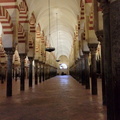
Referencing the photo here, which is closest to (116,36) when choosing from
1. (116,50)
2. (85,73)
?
(116,50)

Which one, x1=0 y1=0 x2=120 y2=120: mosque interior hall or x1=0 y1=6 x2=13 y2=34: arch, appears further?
x1=0 y1=6 x2=13 y2=34: arch

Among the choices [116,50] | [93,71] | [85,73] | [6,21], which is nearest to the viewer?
[116,50]

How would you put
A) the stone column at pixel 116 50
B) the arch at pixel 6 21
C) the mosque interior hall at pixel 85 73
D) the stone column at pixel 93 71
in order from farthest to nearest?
the arch at pixel 6 21 → the stone column at pixel 93 71 → the mosque interior hall at pixel 85 73 → the stone column at pixel 116 50

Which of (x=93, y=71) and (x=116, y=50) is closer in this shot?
(x=116, y=50)

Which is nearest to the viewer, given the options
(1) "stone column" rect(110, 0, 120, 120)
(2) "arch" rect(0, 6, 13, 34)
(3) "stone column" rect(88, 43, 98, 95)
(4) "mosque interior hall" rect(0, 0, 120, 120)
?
(1) "stone column" rect(110, 0, 120, 120)

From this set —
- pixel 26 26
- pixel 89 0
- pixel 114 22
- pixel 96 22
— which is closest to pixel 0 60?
pixel 26 26

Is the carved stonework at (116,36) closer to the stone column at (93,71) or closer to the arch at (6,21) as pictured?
the stone column at (93,71)

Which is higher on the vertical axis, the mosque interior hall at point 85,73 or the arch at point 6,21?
the arch at point 6,21

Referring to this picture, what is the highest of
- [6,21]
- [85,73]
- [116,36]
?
[6,21]

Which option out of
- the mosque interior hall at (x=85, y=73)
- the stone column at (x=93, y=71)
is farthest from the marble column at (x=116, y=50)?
the stone column at (x=93, y=71)

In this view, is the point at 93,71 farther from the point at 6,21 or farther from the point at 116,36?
the point at 116,36

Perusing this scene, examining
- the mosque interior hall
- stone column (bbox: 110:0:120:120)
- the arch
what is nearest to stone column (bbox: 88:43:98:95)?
the mosque interior hall

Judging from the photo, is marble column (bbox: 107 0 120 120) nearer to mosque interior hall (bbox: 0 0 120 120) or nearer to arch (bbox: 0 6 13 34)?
mosque interior hall (bbox: 0 0 120 120)

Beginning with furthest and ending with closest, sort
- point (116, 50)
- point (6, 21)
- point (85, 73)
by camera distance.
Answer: point (85, 73) < point (6, 21) < point (116, 50)
